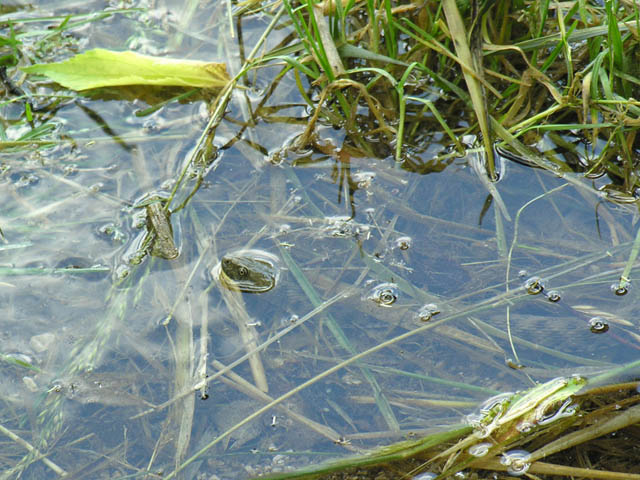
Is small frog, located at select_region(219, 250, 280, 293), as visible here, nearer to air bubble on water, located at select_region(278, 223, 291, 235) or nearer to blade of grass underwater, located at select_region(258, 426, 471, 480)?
air bubble on water, located at select_region(278, 223, 291, 235)

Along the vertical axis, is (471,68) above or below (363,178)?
above

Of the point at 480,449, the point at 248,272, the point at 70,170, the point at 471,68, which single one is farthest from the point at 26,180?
the point at 480,449

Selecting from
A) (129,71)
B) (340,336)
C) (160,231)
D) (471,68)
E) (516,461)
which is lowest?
(516,461)

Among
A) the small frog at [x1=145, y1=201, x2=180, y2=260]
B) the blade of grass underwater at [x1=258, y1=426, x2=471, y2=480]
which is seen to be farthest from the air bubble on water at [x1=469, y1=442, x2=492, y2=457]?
the small frog at [x1=145, y1=201, x2=180, y2=260]

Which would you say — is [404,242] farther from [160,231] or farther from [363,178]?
[160,231]

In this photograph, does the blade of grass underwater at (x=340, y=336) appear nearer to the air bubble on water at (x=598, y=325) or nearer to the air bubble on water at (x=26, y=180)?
the air bubble on water at (x=598, y=325)
